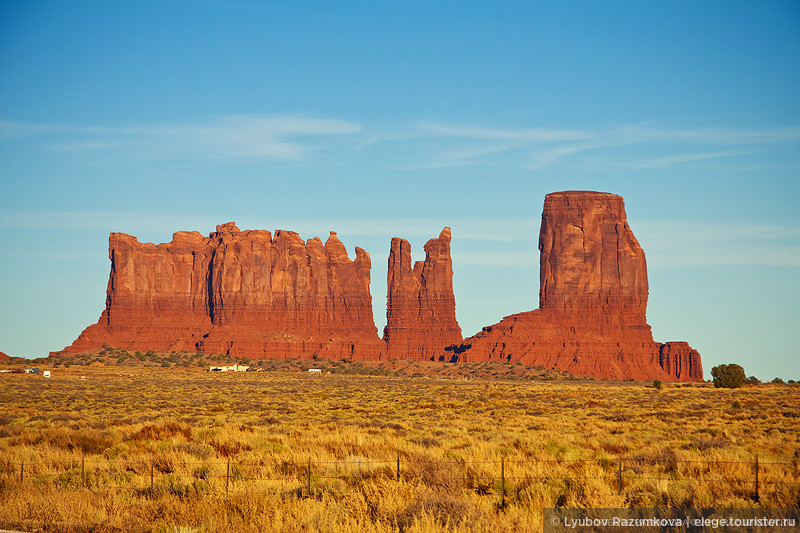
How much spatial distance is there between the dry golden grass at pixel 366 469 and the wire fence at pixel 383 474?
0.06 meters

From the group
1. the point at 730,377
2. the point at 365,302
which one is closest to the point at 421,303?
the point at 365,302

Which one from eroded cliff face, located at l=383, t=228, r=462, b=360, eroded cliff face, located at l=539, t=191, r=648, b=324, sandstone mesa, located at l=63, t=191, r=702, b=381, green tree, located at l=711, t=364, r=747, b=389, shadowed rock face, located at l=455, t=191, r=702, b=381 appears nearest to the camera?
green tree, located at l=711, t=364, r=747, b=389

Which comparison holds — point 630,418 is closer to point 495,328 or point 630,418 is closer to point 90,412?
point 90,412

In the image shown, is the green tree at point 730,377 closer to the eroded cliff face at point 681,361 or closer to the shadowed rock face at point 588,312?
the shadowed rock face at point 588,312

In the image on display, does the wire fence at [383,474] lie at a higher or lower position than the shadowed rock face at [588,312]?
lower

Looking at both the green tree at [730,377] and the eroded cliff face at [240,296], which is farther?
the eroded cliff face at [240,296]

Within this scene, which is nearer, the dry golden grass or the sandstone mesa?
the dry golden grass

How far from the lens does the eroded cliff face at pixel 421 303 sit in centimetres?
16125

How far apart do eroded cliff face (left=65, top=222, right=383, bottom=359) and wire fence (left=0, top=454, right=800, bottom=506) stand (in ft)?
442

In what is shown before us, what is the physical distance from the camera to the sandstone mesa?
479 ft

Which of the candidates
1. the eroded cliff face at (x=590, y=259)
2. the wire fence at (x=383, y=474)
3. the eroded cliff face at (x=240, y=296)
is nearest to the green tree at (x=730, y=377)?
the eroded cliff face at (x=590, y=259)

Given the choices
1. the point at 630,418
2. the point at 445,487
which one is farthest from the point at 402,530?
the point at 630,418

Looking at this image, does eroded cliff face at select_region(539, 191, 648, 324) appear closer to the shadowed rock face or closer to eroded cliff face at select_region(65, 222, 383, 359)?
the shadowed rock face

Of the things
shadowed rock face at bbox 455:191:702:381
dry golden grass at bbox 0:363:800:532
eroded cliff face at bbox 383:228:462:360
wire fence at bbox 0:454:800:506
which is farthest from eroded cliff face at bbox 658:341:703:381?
wire fence at bbox 0:454:800:506
